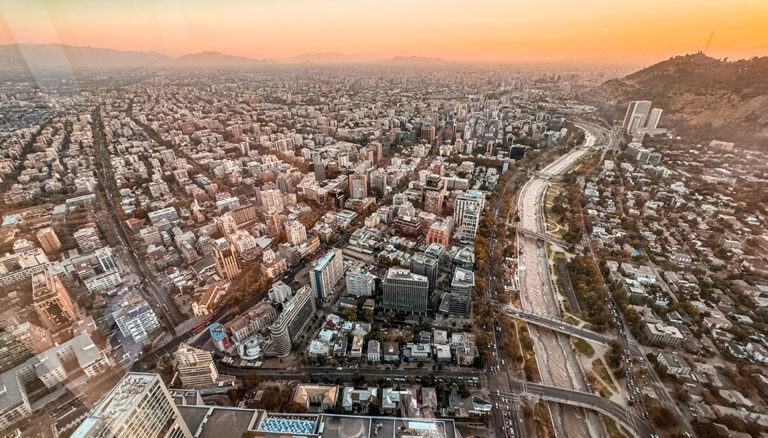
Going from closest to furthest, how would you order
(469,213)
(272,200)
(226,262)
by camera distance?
(226,262) < (469,213) < (272,200)

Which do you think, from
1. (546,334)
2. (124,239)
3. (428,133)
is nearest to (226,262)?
(124,239)

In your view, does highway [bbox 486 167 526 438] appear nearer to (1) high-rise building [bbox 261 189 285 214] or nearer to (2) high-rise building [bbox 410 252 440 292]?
(2) high-rise building [bbox 410 252 440 292]

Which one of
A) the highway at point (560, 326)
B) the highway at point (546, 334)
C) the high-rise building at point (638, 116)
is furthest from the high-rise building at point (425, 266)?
the high-rise building at point (638, 116)

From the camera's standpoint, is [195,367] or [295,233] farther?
[295,233]

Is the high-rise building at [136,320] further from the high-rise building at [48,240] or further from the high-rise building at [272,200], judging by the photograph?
the high-rise building at [272,200]

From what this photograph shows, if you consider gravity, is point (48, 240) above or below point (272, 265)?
above

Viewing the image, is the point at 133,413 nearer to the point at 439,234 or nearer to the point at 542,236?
the point at 439,234
